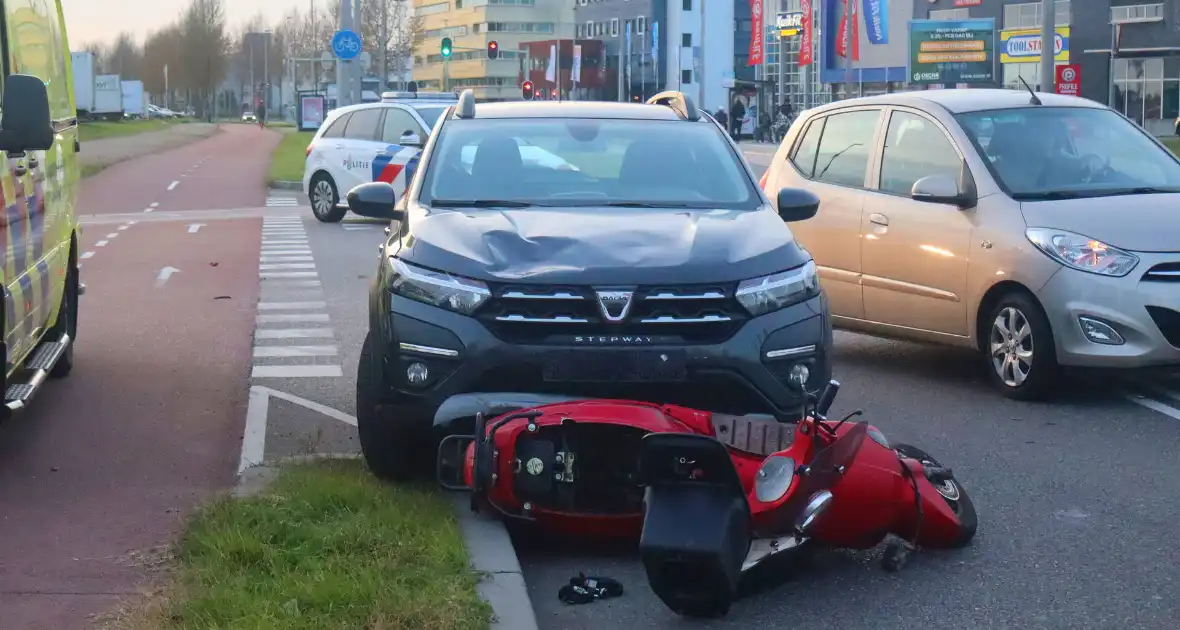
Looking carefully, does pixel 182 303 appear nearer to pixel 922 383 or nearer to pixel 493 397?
pixel 922 383

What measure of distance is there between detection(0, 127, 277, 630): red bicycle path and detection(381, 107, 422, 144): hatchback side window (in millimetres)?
6166

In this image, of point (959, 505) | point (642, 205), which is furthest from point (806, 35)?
point (959, 505)

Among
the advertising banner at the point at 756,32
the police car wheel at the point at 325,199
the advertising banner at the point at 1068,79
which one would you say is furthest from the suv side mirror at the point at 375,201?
the advertising banner at the point at 756,32

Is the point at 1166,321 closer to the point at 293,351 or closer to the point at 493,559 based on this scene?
the point at 493,559

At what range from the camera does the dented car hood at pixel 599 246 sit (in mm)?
5797

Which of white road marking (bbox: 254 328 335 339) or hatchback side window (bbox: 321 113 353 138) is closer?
white road marking (bbox: 254 328 335 339)

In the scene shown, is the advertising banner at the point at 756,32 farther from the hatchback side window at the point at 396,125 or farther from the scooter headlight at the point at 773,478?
the scooter headlight at the point at 773,478

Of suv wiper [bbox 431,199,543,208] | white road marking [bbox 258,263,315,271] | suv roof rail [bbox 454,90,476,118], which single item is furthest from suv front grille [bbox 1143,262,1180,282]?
white road marking [bbox 258,263,315,271]

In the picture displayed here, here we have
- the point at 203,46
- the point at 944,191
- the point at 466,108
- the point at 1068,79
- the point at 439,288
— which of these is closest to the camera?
the point at 439,288

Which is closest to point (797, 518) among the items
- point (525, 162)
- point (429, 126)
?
point (525, 162)

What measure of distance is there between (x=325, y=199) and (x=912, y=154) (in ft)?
49.4

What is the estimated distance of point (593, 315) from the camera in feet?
18.8

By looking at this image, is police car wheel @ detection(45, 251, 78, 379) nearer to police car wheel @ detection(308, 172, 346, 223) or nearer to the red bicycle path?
the red bicycle path

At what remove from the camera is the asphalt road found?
488 centimetres
